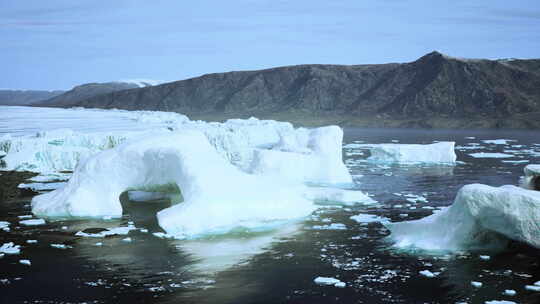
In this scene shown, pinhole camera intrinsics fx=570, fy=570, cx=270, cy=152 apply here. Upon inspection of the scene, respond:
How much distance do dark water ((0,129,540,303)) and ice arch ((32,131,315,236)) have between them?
1.95ft

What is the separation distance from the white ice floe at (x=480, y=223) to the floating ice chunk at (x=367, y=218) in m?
2.25

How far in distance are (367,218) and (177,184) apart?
4951 millimetres

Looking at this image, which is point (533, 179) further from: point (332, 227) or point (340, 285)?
point (340, 285)

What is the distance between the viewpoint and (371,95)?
134 m

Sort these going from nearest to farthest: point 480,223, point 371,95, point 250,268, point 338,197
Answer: point 250,268
point 480,223
point 338,197
point 371,95

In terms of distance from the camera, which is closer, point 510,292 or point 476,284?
point 510,292

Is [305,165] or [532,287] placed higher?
[305,165]

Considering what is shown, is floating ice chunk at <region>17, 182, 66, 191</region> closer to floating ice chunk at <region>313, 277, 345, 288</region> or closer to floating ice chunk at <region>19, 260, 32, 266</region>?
floating ice chunk at <region>19, 260, 32, 266</region>

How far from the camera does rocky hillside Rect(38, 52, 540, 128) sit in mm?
110781

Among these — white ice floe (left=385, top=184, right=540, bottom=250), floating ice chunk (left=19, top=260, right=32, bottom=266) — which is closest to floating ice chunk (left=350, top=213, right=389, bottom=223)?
white ice floe (left=385, top=184, right=540, bottom=250)

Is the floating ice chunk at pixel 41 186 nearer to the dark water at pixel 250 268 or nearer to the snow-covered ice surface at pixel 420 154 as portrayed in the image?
the dark water at pixel 250 268

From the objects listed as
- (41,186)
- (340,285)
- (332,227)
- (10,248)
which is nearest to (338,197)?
(332,227)

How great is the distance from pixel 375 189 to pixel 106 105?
14708 centimetres

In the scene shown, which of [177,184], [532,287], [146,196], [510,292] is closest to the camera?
[510,292]
